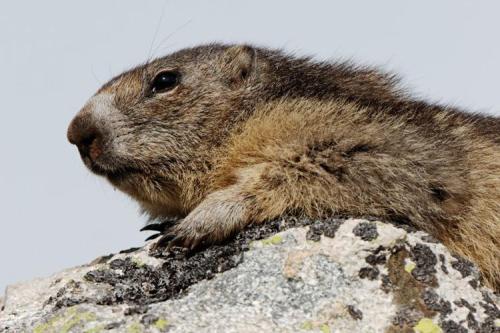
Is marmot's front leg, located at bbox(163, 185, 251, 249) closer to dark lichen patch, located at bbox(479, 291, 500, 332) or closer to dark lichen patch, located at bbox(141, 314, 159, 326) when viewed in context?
dark lichen patch, located at bbox(141, 314, 159, 326)

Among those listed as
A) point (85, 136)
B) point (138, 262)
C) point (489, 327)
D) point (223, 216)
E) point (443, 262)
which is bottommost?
point (489, 327)

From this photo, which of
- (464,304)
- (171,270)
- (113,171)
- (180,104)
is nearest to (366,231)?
(464,304)

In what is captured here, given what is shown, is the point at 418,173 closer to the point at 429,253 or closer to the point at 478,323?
the point at 429,253

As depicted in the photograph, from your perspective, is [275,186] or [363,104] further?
[363,104]

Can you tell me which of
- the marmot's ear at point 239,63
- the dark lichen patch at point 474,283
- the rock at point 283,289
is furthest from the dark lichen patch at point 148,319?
the marmot's ear at point 239,63

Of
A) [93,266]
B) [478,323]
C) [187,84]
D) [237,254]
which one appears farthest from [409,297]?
[187,84]

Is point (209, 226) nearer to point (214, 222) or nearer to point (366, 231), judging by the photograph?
point (214, 222)

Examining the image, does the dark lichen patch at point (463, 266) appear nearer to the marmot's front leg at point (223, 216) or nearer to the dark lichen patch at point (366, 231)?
the dark lichen patch at point (366, 231)
